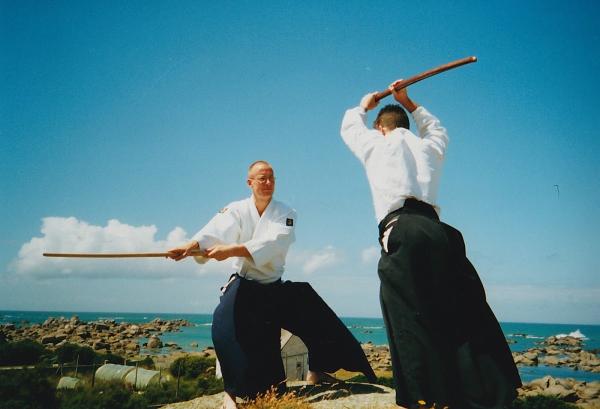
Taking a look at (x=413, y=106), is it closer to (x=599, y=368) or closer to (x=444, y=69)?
(x=444, y=69)

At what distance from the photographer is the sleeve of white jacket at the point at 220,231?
3.44 m

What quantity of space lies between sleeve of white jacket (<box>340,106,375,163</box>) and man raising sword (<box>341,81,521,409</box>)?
0.12m

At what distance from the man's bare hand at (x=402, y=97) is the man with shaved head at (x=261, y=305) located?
1.42 meters

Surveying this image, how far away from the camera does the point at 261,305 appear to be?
3529 mm

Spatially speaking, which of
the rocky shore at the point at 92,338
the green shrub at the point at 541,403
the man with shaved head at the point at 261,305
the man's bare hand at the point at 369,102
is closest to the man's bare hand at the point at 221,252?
the man with shaved head at the point at 261,305

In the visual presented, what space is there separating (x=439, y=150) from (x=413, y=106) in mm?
448

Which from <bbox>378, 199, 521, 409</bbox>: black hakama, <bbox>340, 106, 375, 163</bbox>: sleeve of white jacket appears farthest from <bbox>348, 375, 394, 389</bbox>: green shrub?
<bbox>340, 106, 375, 163</bbox>: sleeve of white jacket

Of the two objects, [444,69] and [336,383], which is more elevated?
[444,69]

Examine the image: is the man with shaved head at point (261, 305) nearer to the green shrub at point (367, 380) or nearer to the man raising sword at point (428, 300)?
the green shrub at point (367, 380)

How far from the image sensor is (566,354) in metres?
50.4

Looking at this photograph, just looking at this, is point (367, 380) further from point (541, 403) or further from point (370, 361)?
point (370, 361)

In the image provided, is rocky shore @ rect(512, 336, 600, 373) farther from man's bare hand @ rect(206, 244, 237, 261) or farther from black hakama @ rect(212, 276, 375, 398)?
man's bare hand @ rect(206, 244, 237, 261)

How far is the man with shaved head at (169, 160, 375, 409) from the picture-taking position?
10.7 ft

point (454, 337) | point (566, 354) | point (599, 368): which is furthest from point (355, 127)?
point (566, 354)
